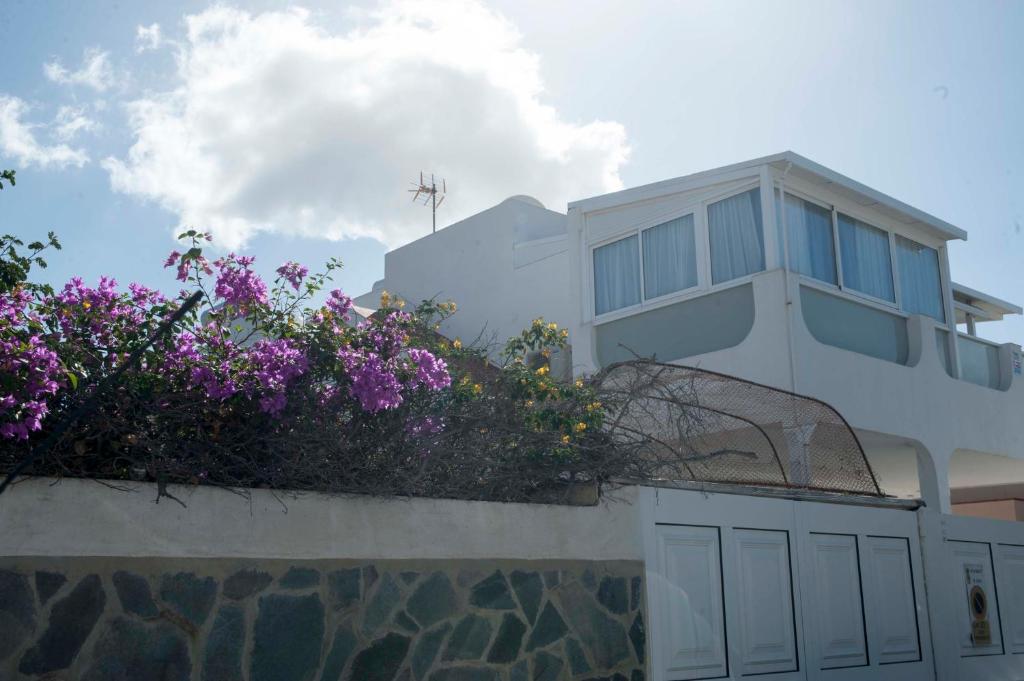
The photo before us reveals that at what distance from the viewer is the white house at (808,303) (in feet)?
41.0

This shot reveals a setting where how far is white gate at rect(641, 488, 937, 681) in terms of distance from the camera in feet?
25.7

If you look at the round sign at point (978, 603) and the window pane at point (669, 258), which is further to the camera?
the window pane at point (669, 258)

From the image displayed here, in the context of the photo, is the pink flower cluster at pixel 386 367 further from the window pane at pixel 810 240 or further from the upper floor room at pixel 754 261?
the window pane at pixel 810 240

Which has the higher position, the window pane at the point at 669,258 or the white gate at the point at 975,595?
the window pane at the point at 669,258

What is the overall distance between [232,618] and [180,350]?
1489 millimetres

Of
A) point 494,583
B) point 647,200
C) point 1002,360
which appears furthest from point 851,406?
point 494,583

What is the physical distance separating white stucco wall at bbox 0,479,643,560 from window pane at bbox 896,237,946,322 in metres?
8.65

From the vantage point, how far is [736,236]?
13062 millimetres

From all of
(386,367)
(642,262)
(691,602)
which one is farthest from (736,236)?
(386,367)

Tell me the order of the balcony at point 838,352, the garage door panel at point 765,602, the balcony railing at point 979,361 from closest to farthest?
1. the garage door panel at point 765,602
2. the balcony at point 838,352
3. the balcony railing at point 979,361

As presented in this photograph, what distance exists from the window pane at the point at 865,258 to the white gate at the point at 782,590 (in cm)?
425

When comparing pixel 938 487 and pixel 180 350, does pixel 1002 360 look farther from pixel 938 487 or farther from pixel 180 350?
pixel 180 350

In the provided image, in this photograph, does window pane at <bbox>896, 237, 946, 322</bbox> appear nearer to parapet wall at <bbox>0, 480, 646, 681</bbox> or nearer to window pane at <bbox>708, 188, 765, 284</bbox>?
window pane at <bbox>708, 188, 765, 284</bbox>

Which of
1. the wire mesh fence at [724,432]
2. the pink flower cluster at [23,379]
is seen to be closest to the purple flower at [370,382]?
the pink flower cluster at [23,379]
